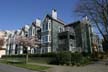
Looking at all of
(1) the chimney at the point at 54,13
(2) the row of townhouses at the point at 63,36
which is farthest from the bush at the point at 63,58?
(1) the chimney at the point at 54,13

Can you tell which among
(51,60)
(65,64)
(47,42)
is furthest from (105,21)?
(47,42)

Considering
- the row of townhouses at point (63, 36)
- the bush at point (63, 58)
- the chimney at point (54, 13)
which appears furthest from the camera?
the chimney at point (54, 13)

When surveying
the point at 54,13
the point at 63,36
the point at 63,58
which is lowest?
the point at 63,58

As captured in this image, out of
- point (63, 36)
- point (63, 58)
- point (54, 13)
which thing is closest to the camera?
point (63, 58)

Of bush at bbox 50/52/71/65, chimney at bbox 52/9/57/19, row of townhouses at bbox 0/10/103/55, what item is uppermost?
chimney at bbox 52/9/57/19

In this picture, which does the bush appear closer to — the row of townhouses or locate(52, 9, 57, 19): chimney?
the row of townhouses

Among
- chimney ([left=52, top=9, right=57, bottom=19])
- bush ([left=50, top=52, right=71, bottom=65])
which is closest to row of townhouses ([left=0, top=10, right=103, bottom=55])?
chimney ([left=52, top=9, right=57, bottom=19])

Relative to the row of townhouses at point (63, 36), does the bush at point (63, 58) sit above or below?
below

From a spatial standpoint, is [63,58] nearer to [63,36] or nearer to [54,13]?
[63,36]

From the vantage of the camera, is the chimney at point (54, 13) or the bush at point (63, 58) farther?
the chimney at point (54, 13)

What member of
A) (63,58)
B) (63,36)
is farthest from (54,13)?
(63,58)

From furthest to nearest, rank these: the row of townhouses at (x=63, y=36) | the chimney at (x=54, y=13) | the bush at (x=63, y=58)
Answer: the chimney at (x=54, y=13)
the row of townhouses at (x=63, y=36)
the bush at (x=63, y=58)

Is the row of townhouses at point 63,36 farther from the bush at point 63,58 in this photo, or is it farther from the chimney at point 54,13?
the bush at point 63,58

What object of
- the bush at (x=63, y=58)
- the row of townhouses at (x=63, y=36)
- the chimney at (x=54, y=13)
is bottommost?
the bush at (x=63, y=58)
